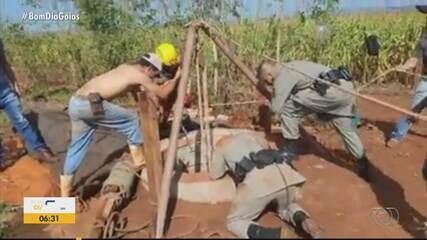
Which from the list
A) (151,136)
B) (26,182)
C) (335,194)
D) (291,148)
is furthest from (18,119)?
(335,194)

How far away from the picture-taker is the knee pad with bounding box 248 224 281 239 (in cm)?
570

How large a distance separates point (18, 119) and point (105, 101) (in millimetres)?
1891

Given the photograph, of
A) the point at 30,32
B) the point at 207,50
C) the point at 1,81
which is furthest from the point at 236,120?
the point at 30,32

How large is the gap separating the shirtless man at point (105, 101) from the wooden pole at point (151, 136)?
454mm

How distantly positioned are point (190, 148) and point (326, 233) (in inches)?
90.9

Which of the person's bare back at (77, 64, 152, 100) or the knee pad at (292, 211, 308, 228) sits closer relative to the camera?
the knee pad at (292, 211, 308, 228)

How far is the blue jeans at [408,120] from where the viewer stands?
8641mm

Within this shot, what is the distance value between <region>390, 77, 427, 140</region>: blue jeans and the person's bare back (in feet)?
11.5

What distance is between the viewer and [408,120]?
8.89 meters

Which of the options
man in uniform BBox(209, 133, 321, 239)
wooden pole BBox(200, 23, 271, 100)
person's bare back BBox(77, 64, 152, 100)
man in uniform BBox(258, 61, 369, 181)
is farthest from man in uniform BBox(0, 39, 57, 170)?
man in uniform BBox(209, 133, 321, 239)
